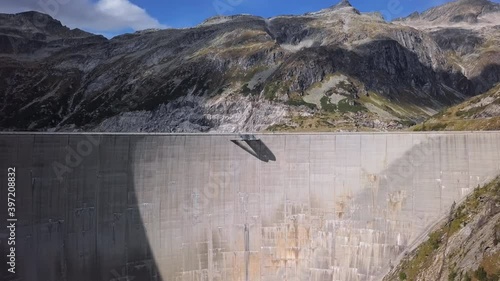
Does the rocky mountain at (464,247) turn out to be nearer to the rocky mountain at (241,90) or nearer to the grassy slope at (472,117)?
the grassy slope at (472,117)

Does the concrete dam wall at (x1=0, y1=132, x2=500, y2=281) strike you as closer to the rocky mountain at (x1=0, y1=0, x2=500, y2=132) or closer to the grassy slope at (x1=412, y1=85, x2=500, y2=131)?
the grassy slope at (x1=412, y1=85, x2=500, y2=131)

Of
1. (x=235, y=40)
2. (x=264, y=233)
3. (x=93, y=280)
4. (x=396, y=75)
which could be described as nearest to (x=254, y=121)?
(x=235, y=40)

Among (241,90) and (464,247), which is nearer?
(464,247)

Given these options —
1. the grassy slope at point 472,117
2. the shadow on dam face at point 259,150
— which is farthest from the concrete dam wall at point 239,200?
the grassy slope at point 472,117

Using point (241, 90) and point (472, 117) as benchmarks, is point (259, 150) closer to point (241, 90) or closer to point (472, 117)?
point (472, 117)

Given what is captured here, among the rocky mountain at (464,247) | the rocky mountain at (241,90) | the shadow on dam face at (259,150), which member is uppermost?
the rocky mountain at (241,90)

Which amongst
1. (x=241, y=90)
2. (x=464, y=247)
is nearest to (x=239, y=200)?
(x=464, y=247)

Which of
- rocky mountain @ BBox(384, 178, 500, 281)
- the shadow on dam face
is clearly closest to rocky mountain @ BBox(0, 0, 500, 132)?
the shadow on dam face

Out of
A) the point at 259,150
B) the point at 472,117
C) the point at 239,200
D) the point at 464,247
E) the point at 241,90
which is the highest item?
the point at 241,90
